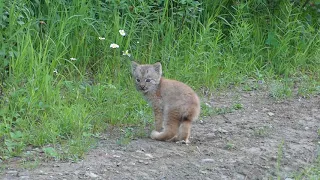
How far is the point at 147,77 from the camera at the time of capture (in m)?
6.99

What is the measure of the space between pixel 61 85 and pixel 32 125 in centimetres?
111

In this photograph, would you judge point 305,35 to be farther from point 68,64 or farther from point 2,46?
point 2,46

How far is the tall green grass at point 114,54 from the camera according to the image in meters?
6.74

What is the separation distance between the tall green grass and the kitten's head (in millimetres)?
410

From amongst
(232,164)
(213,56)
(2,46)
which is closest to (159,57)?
(213,56)

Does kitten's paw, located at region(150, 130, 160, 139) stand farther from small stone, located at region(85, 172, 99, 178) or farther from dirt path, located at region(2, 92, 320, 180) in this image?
small stone, located at region(85, 172, 99, 178)

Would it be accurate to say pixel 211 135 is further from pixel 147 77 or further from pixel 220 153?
pixel 147 77

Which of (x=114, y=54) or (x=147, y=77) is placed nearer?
(x=147, y=77)

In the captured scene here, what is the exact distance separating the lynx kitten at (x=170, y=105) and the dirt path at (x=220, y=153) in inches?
4.8

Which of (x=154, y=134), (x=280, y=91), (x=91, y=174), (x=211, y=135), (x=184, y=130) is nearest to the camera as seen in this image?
(x=91, y=174)

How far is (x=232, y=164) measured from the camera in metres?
6.07

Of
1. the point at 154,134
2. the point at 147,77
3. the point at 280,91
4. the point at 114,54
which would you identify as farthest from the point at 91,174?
the point at 280,91

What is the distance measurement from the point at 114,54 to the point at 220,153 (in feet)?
8.45

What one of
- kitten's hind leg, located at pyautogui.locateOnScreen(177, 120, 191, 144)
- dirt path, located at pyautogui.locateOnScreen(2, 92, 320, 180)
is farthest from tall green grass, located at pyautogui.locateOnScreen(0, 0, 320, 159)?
kitten's hind leg, located at pyautogui.locateOnScreen(177, 120, 191, 144)
